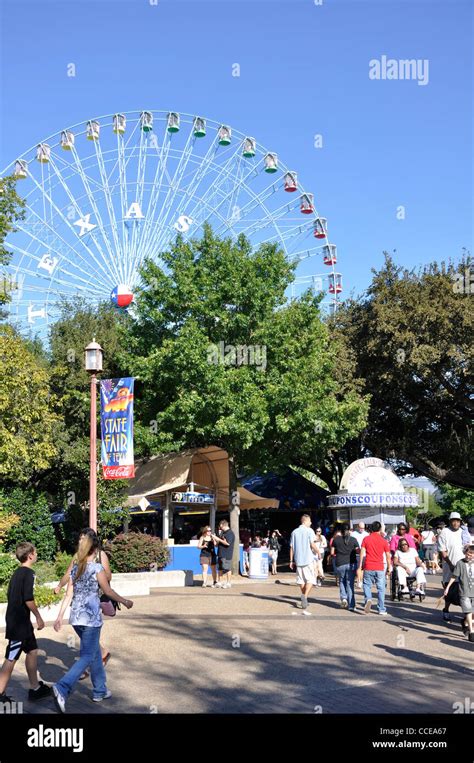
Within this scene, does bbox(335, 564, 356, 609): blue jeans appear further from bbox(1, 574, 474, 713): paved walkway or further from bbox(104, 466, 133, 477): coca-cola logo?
bbox(104, 466, 133, 477): coca-cola logo

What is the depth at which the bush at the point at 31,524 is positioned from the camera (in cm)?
2435

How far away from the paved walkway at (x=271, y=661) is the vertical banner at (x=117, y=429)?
345 cm

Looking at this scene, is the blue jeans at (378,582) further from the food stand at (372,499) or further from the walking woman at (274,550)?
the walking woman at (274,550)

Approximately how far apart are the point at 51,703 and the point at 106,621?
19.5ft

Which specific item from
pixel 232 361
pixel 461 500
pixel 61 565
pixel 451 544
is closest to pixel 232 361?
pixel 232 361

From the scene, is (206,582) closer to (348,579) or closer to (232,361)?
(348,579)

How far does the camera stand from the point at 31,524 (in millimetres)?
24750

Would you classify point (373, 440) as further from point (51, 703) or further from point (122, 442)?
point (51, 703)

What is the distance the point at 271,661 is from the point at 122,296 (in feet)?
77.6

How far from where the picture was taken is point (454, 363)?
35688 millimetres

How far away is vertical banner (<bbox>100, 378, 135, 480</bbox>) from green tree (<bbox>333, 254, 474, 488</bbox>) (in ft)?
61.4

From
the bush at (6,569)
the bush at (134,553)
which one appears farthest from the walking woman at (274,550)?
the bush at (6,569)

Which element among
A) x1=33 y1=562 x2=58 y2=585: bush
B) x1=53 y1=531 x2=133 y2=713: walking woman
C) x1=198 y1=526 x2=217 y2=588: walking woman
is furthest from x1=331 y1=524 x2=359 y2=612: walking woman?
x1=53 y1=531 x2=133 y2=713: walking woman
